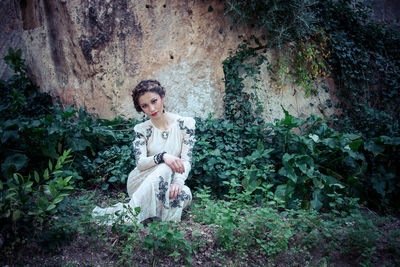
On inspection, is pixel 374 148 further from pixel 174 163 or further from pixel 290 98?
pixel 174 163

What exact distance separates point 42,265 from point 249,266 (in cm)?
167

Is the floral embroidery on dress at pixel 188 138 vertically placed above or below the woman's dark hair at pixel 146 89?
below

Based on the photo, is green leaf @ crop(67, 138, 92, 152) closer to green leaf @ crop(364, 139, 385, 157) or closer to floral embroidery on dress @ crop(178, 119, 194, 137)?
floral embroidery on dress @ crop(178, 119, 194, 137)

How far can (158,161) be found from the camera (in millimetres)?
2896

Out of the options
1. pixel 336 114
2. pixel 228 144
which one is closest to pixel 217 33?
pixel 228 144

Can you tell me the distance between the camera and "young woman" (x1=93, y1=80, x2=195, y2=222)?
2.79 metres

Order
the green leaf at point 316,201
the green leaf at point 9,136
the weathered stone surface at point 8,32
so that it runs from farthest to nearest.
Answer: the weathered stone surface at point 8,32, the green leaf at point 316,201, the green leaf at point 9,136

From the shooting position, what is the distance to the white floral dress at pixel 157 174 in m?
2.78

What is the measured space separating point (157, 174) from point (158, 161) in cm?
16

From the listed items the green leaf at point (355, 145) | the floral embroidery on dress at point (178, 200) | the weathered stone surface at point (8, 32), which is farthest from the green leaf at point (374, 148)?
the weathered stone surface at point (8, 32)

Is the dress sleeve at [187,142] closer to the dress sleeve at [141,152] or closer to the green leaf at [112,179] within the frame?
the dress sleeve at [141,152]

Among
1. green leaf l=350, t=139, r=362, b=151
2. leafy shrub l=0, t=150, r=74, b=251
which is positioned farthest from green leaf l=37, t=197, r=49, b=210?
green leaf l=350, t=139, r=362, b=151

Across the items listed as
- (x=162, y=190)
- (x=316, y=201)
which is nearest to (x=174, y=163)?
(x=162, y=190)

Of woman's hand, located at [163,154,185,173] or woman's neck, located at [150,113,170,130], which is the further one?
woman's neck, located at [150,113,170,130]
